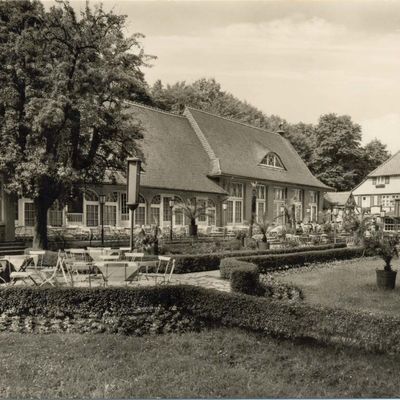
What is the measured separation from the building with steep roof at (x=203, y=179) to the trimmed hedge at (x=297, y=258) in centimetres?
412

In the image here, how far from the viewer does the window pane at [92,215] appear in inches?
1051

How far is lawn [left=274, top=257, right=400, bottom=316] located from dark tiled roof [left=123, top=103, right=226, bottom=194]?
497 inches

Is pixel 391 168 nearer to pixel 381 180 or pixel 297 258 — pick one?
pixel 381 180

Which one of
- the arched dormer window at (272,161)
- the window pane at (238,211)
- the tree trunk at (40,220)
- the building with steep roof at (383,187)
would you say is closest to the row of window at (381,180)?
the building with steep roof at (383,187)

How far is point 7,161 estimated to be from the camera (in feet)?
58.3

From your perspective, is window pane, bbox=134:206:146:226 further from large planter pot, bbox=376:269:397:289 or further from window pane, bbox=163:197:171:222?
large planter pot, bbox=376:269:397:289

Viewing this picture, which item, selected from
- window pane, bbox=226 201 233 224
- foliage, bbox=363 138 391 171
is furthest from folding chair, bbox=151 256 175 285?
foliage, bbox=363 138 391 171

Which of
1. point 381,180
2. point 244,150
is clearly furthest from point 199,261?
point 381,180

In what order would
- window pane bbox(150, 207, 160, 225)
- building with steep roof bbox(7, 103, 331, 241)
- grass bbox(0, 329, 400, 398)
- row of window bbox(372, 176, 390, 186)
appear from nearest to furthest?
grass bbox(0, 329, 400, 398) < building with steep roof bbox(7, 103, 331, 241) < window pane bbox(150, 207, 160, 225) < row of window bbox(372, 176, 390, 186)

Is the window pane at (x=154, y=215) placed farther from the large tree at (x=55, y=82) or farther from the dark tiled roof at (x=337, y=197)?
the dark tiled roof at (x=337, y=197)

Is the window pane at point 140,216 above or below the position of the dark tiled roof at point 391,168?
below

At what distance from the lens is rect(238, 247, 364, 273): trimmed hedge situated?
18.1 meters

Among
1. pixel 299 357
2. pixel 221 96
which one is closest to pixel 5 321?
pixel 299 357

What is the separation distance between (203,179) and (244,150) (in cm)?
788
